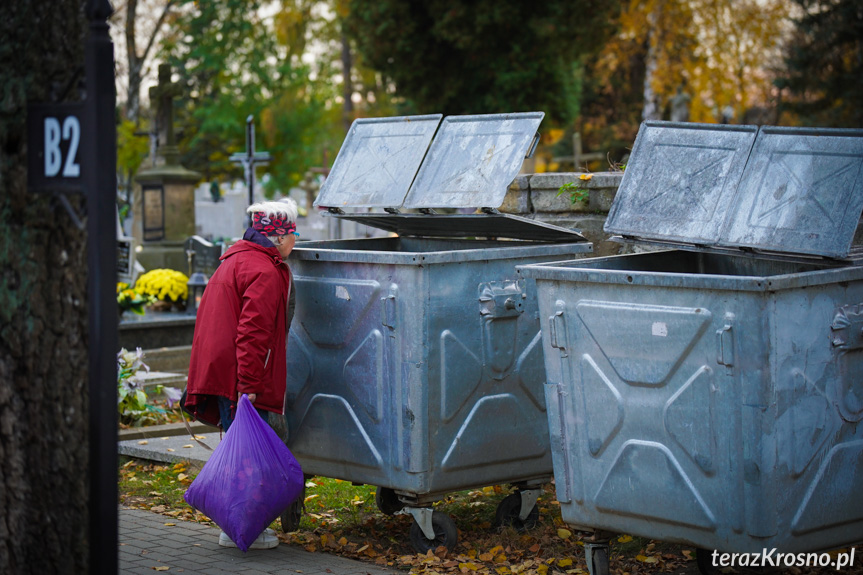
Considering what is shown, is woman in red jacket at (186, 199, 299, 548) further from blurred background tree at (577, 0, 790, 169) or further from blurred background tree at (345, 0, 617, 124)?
blurred background tree at (577, 0, 790, 169)

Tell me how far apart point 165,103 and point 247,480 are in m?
16.4

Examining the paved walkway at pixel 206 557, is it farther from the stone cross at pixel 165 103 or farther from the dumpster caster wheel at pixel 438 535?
the stone cross at pixel 165 103

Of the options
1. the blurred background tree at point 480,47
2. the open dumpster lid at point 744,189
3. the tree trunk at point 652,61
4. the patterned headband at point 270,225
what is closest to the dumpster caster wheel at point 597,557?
the open dumpster lid at point 744,189

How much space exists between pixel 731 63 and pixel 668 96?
1.66 metres

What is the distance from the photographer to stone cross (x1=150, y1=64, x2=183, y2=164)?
1973cm

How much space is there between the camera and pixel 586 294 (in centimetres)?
430

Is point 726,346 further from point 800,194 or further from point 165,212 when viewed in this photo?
point 165,212

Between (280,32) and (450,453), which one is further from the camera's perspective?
(280,32)

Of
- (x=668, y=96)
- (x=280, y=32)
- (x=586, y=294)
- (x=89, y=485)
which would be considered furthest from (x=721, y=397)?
(x=280, y=32)

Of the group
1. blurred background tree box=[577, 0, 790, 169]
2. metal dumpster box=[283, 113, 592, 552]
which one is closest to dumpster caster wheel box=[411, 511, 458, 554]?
metal dumpster box=[283, 113, 592, 552]

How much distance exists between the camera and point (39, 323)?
10.1ft

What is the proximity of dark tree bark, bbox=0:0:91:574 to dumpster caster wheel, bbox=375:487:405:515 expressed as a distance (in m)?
2.67

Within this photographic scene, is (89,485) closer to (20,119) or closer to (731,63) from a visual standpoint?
(20,119)

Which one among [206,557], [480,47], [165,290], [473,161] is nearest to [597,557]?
[206,557]
